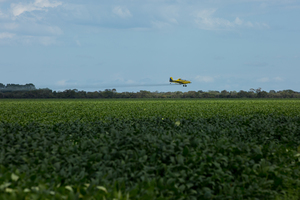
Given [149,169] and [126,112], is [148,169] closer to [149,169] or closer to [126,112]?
[149,169]

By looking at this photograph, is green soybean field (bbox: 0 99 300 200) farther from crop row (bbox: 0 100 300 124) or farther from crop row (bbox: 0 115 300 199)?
crop row (bbox: 0 100 300 124)

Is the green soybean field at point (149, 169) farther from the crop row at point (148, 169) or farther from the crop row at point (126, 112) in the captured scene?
the crop row at point (126, 112)

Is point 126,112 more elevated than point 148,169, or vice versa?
point 126,112

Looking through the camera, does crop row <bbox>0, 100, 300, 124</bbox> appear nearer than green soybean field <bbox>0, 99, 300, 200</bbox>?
No

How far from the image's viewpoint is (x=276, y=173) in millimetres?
6859

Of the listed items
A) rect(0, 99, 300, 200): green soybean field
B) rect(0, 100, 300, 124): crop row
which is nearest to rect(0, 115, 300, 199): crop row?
rect(0, 99, 300, 200): green soybean field

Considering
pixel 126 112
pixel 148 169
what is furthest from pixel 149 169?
pixel 126 112

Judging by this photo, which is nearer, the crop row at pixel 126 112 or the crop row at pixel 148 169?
the crop row at pixel 148 169

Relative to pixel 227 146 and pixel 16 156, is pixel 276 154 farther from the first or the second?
pixel 16 156

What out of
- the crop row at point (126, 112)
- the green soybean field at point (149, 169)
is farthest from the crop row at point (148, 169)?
the crop row at point (126, 112)

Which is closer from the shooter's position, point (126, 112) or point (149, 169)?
point (149, 169)

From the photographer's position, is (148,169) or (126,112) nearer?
(148,169)

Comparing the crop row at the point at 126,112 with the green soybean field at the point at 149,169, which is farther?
the crop row at the point at 126,112

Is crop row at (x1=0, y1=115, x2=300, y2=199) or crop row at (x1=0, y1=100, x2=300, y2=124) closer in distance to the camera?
crop row at (x1=0, y1=115, x2=300, y2=199)
